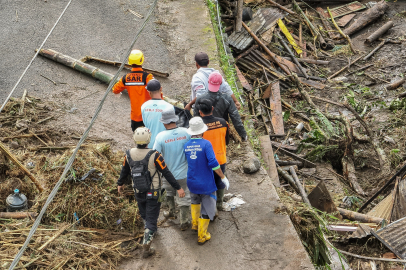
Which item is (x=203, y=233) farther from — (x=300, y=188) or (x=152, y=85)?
(x=300, y=188)

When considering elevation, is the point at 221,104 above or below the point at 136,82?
below

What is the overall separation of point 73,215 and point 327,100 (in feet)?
28.1

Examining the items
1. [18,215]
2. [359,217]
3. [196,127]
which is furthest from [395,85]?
[18,215]

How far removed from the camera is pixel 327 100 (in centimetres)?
1203

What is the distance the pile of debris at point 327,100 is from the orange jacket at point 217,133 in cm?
159

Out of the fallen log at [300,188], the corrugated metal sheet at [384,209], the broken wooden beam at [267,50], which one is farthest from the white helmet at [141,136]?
the broken wooden beam at [267,50]

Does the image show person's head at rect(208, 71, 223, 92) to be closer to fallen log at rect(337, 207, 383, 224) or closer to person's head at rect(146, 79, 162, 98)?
person's head at rect(146, 79, 162, 98)

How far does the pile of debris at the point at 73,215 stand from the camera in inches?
207

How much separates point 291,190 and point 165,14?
775cm

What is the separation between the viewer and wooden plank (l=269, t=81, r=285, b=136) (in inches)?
437

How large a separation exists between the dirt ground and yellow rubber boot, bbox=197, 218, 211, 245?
0.32 feet

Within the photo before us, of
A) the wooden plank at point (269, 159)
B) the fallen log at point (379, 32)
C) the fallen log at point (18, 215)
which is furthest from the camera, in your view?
the fallen log at point (379, 32)

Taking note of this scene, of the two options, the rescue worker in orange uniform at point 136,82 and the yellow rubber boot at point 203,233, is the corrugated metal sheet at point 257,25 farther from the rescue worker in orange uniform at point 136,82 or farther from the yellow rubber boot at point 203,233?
the yellow rubber boot at point 203,233

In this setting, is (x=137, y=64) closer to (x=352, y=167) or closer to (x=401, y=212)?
(x=401, y=212)
